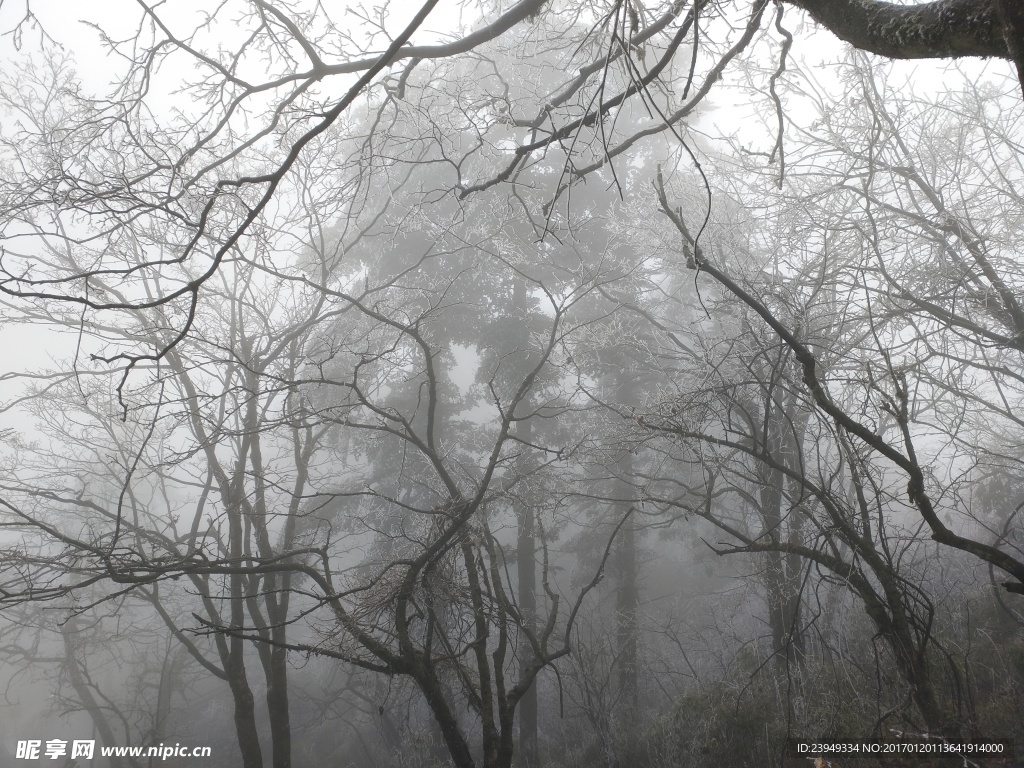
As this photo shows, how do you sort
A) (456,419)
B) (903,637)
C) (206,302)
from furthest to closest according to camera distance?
(456,419) → (206,302) → (903,637)

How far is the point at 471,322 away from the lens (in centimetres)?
1445

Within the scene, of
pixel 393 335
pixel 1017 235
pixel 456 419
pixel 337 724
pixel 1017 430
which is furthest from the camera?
pixel 337 724

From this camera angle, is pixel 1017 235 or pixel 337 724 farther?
pixel 337 724

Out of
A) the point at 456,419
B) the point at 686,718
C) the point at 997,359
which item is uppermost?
the point at 456,419

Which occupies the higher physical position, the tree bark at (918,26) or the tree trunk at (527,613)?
the tree bark at (918,26)

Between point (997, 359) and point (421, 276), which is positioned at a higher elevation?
point (421, 276)

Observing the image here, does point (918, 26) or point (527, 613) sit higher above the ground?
point (918, 26)

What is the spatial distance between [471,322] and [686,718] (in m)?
10.1

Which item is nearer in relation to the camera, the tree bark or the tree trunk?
the tree bark

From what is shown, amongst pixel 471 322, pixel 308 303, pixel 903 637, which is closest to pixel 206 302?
pixel 308 303

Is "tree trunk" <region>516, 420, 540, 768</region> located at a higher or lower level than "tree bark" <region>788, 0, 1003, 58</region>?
lower

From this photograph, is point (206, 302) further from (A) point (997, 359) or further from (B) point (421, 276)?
(A) point (997, 359)

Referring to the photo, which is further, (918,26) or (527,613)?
(527,613)

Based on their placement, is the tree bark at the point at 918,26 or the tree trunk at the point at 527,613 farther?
the tree trunk at the point at 527,613
